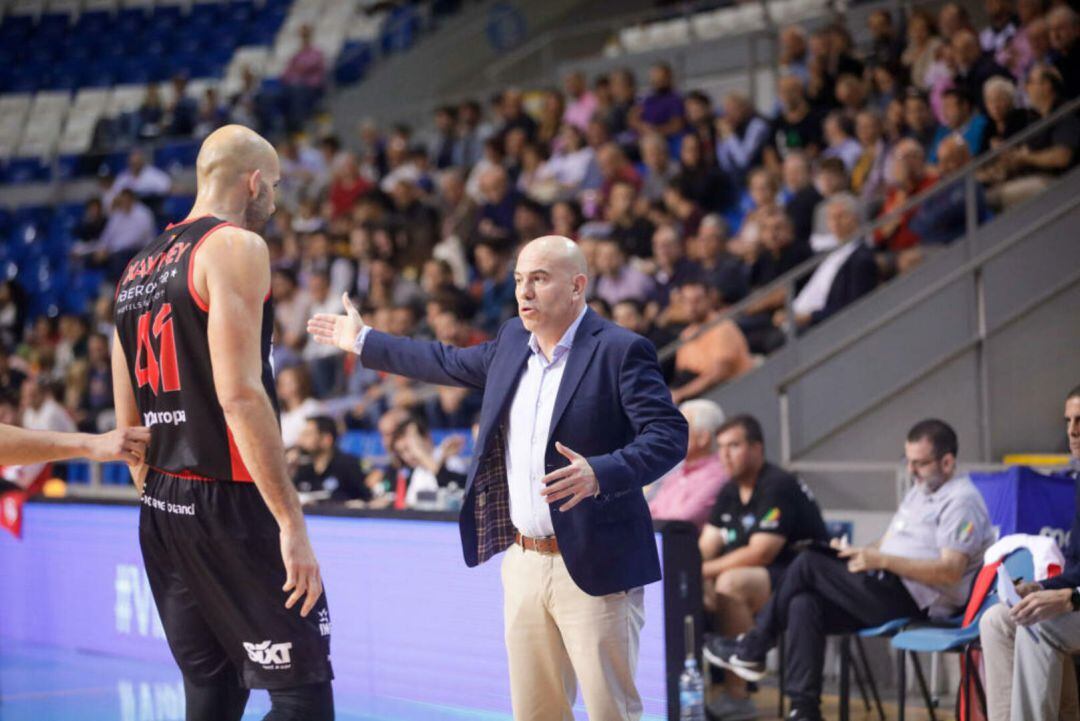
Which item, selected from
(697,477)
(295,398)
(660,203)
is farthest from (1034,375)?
(295,398)

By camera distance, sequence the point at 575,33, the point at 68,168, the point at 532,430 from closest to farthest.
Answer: the point at 532,430 < the point at 575,33 < the point at 68,168

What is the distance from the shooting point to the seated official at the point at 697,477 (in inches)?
298

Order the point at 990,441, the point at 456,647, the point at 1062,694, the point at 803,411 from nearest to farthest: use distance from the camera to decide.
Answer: the point at 1062,694
the point at 456,647
the point at 990,441
the point at 803,411

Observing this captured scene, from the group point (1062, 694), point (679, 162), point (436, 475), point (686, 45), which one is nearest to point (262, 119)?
point (686, 45)

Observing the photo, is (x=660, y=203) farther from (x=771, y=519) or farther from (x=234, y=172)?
(x=234, y=172)

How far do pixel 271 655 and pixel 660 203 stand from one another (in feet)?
26.4

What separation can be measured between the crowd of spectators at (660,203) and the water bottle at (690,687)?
2990 mm

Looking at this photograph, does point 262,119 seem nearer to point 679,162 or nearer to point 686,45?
point 686,45

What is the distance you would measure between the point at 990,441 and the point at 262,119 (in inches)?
466

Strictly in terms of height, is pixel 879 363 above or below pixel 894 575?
above

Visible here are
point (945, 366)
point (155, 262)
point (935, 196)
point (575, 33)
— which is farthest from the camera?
point (575, 33)

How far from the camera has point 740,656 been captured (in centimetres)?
657

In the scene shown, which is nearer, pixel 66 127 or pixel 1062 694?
pixel 1062 694

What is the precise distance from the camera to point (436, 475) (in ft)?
27.5
